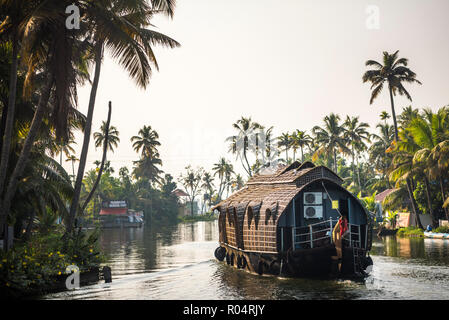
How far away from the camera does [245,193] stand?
23.9 meters

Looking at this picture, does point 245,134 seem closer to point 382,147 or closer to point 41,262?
point 382,147

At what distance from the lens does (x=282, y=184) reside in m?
20.4

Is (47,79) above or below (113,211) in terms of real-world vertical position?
above

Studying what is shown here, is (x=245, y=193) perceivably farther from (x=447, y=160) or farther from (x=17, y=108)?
(x=447, y=160)

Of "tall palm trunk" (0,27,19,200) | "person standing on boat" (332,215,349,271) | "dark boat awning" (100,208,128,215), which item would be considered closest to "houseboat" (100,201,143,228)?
"dark boat awning" (100,208,128,215)

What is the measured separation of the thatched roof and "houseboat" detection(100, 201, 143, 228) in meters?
50.0

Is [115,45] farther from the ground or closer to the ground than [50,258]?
farther from the ground

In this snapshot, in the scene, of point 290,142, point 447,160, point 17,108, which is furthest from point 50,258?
point 290,142

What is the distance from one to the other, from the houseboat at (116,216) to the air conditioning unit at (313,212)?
54.4 meters

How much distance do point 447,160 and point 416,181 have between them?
9.16 meters

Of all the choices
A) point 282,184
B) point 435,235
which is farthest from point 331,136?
point 282,184

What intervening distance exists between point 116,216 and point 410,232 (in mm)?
45536

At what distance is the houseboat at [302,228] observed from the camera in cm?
1744

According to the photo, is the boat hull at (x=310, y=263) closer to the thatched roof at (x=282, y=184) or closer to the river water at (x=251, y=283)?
the river water at (x=251, y=283)
